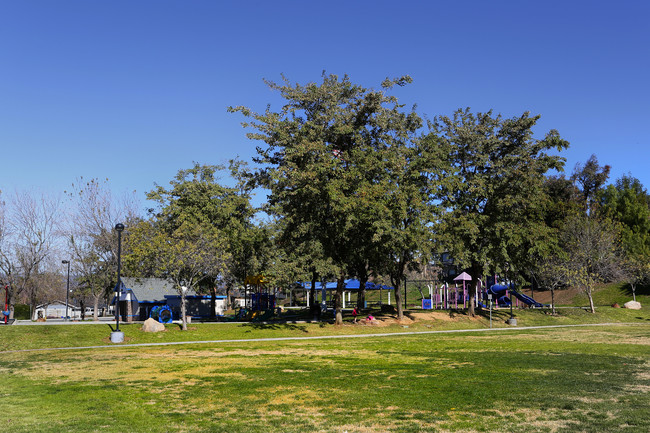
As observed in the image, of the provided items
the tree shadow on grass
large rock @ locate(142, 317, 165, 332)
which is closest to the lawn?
large rock @ locate(142, 317, 165, 332)

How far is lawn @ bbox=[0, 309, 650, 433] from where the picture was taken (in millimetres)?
9969

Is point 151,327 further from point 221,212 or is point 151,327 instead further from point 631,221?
point 631,221

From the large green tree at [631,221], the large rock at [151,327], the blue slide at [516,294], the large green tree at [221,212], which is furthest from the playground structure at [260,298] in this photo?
the large green tree at [631,221]

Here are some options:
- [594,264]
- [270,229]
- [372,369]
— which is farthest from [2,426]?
[594,264]

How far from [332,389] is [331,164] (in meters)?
23.7

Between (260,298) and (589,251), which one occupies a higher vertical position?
(589,251)

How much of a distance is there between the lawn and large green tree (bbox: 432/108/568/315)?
60.9 ft

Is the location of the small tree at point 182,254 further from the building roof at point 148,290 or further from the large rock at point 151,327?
the building roof at point 148,290

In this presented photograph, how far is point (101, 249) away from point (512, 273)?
37.8 meters

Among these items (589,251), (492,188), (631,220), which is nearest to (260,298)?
(492,188)

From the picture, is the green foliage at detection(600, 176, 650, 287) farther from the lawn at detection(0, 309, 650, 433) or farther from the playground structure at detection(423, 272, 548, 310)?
the lawn at detection(0, 309, 650, 433)

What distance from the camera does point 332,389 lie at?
1359cm

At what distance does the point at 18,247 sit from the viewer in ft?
159

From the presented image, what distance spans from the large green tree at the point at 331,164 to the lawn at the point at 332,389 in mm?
12266
